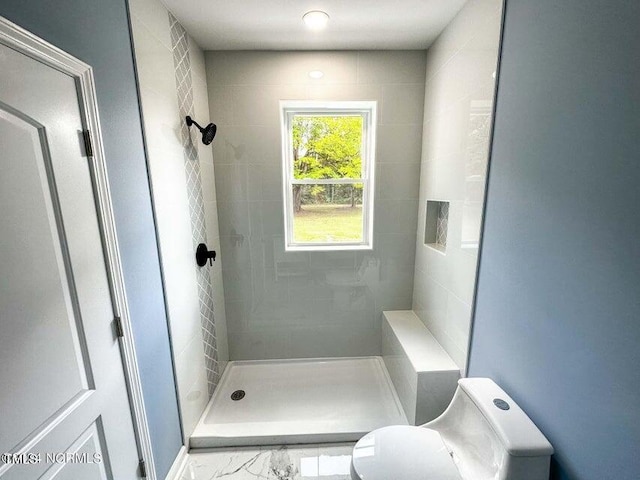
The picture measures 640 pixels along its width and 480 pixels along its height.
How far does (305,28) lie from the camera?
5.63 feet

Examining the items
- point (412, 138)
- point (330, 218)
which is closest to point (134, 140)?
point (330, 218)

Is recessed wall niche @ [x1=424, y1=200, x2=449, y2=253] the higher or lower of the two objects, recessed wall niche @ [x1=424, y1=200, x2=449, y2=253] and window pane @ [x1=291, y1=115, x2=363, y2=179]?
the lower

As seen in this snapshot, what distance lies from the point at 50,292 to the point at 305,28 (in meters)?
1.92

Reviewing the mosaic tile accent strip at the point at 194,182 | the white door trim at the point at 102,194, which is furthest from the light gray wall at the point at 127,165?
the mosaic tile accent strip at the point at 194,182

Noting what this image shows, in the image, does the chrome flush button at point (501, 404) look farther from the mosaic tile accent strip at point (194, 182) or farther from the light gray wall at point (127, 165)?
the mosaic tile accent strip at point (194, 182)

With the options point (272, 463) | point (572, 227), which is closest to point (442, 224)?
point (572, 227)

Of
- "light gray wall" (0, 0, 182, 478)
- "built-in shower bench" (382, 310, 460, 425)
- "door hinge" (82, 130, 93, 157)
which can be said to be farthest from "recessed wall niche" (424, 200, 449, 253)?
"door hinge" (82, 130, 93, 157)

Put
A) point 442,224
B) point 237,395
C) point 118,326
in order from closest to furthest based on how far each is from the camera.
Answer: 1. point 118,326
2. point 442,224
3. point 237,395

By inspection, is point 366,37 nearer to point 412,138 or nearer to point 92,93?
point 412,138

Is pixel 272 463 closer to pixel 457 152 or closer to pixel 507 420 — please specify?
pixel 507 420

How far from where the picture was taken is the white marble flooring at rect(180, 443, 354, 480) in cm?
152

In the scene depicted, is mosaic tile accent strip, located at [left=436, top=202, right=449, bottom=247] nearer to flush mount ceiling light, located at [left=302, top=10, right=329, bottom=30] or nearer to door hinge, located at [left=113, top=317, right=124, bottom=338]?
flush mount ceiling light, located at [left=302, top=10, right=329, bottom=30]

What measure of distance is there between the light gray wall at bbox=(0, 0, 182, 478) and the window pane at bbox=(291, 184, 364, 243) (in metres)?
1.25

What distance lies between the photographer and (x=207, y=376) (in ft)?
6.52
